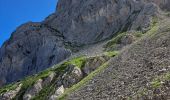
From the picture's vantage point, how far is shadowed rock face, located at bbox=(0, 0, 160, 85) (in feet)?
401

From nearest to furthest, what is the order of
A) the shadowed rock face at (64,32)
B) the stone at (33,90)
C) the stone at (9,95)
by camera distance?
the stone at (33,90) < the stone at (9,95) < the shadowed rock face at (64,32)

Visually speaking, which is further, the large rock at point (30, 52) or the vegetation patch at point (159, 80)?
the large rock at point (30, 52)

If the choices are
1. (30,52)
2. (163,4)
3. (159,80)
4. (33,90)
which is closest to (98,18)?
(163,4)

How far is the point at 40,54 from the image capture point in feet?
438

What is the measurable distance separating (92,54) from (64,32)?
51.8 metres

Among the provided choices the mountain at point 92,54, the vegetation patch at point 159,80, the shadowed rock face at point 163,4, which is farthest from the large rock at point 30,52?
the vegetation patch at point 159,80

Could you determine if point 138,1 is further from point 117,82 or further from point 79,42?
point 117,82

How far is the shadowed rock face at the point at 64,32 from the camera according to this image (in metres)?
122

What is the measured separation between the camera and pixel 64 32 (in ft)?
458

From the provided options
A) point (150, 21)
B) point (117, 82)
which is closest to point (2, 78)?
point (150, 21)

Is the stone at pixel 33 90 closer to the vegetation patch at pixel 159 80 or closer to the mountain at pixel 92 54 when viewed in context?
the mountain at pixel 92 54

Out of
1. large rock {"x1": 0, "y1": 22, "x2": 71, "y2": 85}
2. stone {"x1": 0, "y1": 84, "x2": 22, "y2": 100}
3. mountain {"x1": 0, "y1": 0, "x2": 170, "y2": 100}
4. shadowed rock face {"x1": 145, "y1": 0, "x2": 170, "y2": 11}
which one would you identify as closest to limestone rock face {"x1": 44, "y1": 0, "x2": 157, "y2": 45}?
mountain {"x1": 0, "y1": 0, "x2": 170, "y2": 100}

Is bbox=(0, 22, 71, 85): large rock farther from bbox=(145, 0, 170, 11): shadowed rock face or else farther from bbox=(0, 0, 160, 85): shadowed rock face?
bbox=(145, 0, 170, 11): shadowed rock face

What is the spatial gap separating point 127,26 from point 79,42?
2018cm
